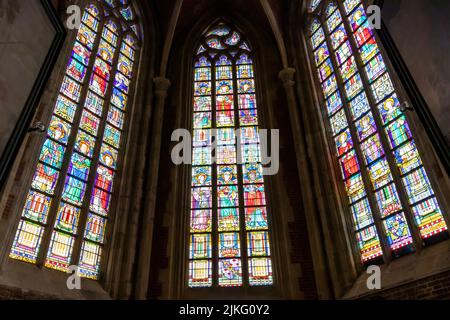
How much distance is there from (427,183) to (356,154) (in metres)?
1.76

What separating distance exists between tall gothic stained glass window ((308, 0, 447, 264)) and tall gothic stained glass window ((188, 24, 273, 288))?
1908mm

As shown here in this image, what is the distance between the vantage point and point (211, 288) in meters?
7.84

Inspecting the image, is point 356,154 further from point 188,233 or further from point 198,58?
point 198,58

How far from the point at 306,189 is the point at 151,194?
3.30 m

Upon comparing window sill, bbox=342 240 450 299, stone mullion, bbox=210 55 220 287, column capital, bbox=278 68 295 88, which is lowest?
window sill, bbox=342 240 450 299

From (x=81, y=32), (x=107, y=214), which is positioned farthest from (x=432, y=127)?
(x=81, y=32)

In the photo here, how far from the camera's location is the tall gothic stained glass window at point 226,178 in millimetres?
8102

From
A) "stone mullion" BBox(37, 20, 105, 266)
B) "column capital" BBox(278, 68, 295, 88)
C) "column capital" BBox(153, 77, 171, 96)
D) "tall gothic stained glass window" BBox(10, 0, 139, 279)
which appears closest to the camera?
"stone mullion" BBox(37, 20, 105, 266)

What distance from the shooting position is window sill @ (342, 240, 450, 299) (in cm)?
557

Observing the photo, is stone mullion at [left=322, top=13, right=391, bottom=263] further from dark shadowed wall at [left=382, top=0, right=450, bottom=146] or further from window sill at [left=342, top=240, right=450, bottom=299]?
dark shadowed wall at [left=382, top=0, right=450, bottom=146]

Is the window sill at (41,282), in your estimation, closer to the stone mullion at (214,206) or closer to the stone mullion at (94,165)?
the stone mullion at (94,165)

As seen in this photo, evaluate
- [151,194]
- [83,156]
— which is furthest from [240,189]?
[83,156]

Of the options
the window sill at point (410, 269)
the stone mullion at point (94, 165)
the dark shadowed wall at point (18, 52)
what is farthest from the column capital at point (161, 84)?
the window sill at point (410, 269)

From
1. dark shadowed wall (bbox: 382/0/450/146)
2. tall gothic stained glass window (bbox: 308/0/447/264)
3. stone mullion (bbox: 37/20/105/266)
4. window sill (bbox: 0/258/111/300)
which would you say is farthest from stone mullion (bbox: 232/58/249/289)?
dark shadowed wall (bbox: 382/0/450/146)
